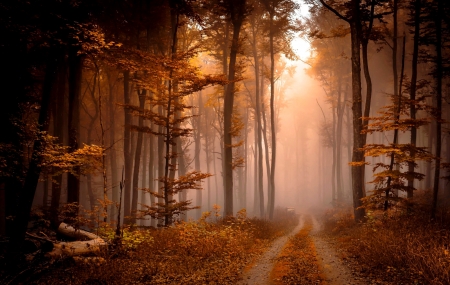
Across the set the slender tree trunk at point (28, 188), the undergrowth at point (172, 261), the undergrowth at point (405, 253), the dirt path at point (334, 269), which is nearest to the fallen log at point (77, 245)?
the undergrowth at point (172, 261)

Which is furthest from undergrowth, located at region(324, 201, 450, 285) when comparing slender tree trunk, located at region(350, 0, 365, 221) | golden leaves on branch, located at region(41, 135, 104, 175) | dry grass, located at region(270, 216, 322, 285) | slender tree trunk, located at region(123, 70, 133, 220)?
slender tree trunk, located at region(123, 70, 133, 220)

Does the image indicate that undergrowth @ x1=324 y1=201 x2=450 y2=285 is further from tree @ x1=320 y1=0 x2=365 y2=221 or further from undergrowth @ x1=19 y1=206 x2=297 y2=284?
undergrowth @ x1=19 y1=206 x2=297 y2=284

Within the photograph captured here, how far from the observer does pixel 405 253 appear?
5648 mm

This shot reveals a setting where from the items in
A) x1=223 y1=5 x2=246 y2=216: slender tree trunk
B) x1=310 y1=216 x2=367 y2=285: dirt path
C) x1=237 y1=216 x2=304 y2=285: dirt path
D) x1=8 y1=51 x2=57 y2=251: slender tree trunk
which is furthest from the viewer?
x1=223 y1=5 x2=246 y2=216: slender tree trunk

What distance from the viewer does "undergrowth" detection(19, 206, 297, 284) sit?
17.5 ft

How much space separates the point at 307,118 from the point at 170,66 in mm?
44052

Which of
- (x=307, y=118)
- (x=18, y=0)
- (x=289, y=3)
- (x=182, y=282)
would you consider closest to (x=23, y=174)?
(x=18, y=0)

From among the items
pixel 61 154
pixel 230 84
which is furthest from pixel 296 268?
pixel 230 84

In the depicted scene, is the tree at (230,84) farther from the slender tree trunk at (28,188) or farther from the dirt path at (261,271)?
the slender tree trunk at (28,188)

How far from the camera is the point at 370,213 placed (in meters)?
11.0

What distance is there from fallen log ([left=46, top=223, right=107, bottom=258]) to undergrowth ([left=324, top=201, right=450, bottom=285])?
273 inches

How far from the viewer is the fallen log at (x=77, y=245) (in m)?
6.21

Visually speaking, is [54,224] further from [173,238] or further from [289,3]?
[289,3]

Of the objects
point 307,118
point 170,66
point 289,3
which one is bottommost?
point 170,66
